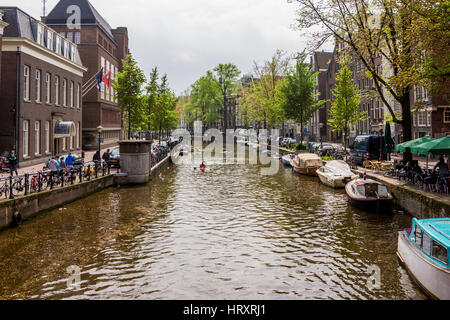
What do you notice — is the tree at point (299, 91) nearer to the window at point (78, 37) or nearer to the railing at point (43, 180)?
the window at point (78, 37)

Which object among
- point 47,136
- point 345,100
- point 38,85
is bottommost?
point 47,136

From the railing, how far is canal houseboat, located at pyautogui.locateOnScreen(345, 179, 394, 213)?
15.2 m

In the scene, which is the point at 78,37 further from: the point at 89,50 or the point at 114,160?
the point at 114,160

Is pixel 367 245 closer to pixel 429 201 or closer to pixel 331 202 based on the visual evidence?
pixel 429 201

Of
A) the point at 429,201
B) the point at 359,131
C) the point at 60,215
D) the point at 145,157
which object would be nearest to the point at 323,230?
the point at 429,201

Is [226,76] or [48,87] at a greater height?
[226,76]

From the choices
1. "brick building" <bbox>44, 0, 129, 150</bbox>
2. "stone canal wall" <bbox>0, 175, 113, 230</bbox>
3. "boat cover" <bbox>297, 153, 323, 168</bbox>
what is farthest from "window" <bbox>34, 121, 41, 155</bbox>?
"boat cover" <bbox>297, 153, 323, 168</bbox>

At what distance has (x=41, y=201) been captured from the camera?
55.2 ft

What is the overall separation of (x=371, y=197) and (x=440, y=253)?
33.8ft

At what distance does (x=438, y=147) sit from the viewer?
17703 millimetres

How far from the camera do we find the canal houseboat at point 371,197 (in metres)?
18.6

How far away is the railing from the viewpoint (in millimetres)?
15005

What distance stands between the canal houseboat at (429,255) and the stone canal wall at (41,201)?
1392 centimetres

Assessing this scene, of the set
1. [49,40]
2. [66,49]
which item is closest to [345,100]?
[66,49]
